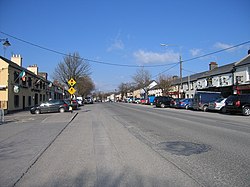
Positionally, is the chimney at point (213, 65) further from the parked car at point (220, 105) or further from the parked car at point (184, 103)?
the parked car at point (220, 105)

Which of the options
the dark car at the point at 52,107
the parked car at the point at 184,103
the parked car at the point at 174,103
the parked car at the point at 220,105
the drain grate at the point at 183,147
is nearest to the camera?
the drain grate at the point at 183,147

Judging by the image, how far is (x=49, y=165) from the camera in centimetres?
600

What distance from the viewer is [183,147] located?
7.75 meters

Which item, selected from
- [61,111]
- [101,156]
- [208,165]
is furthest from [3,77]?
[208,165]

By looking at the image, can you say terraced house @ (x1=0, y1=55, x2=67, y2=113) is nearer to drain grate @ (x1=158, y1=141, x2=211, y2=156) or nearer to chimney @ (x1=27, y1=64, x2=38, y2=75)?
chimney @ (x1=27, y1=64, x2=38, y2=75)

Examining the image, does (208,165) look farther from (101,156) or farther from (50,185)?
(50,185)

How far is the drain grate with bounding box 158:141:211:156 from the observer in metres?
7.12

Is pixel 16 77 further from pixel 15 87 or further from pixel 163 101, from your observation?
pixel 163 101

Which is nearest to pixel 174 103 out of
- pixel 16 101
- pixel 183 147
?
pixel 16 101

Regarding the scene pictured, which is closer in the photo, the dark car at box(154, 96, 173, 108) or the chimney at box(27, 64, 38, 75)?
the dark car at box(154, 96, 173, 108)

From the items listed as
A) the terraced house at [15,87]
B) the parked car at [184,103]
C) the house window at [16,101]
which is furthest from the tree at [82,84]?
the parked car at [184,103]

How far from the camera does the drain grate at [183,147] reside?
7.12 metres

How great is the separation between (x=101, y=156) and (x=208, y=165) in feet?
9.23

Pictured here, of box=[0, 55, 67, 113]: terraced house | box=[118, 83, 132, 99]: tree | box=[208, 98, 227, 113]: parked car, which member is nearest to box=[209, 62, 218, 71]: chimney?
box=[208, 98, 227, 113]: parked car
